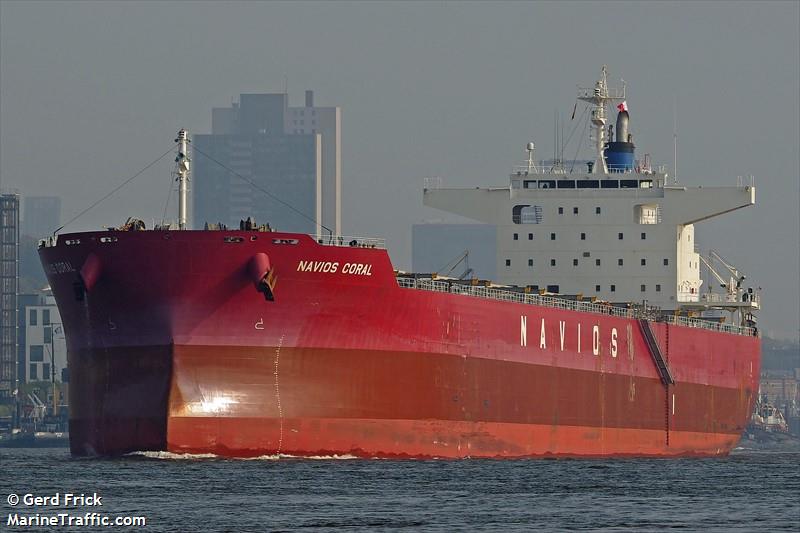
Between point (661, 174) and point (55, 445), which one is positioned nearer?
point (661, 174)

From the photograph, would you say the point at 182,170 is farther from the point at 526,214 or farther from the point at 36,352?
the point at 36,352

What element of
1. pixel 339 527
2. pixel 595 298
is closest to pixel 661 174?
pixel 595 298

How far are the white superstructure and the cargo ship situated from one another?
2034 mm

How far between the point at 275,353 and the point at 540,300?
1050cm

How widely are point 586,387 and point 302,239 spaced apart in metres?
11.7

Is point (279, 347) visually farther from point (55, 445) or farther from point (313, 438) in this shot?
point (55, 445)

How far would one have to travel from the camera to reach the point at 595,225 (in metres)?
52.9

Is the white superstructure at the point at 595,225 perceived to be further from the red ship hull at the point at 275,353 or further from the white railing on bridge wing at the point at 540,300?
the red ship hull at the point at 275,353

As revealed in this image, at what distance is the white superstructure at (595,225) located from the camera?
5288 centimetres

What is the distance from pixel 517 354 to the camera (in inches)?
1745

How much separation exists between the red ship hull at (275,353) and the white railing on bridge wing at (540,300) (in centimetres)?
45

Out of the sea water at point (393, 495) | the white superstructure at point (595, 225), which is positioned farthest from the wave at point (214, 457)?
the white superstructure at point (595, 225)

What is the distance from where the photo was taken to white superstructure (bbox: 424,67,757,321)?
5288 centimetres

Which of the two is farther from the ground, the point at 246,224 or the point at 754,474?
the point at 246,224
